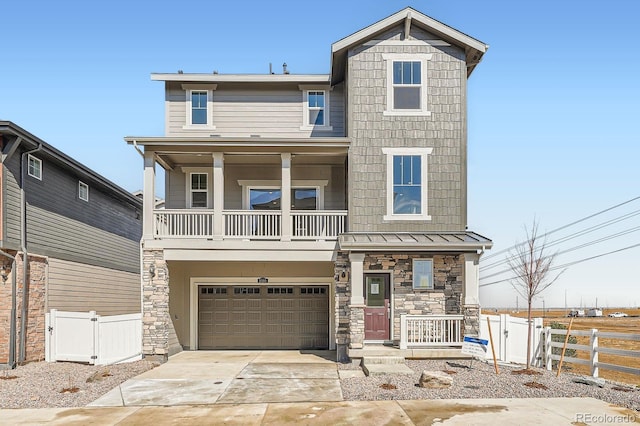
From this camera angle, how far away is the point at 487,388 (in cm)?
955

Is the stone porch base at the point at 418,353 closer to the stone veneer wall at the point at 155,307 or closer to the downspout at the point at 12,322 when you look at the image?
the stone veneer wall at the point at 155,307

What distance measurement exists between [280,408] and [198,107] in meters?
11.1

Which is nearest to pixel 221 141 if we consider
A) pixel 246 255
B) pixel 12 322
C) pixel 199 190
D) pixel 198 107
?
pixel 199 190

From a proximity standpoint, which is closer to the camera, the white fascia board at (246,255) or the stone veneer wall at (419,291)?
the white fascia board at (246,255)

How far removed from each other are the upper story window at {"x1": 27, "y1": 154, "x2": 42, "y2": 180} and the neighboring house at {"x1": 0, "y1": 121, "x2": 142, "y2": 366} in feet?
0.09

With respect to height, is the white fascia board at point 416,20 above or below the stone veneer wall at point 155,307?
above

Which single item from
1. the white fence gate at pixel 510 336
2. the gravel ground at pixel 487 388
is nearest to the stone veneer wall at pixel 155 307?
the gravel ground at pixel 487 388

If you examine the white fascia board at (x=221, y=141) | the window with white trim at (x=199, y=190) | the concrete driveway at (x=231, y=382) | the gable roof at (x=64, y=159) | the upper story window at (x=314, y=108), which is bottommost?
the concrete driveway at (x=231, y=382)

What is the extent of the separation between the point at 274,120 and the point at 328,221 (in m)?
4.11

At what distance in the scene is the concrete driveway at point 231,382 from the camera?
355 inches

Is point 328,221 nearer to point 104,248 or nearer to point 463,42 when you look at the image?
point 463,42

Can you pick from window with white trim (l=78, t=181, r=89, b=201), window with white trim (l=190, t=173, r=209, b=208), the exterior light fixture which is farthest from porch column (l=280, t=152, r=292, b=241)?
window with white trim (l=78, t=181, r=89, b=201)

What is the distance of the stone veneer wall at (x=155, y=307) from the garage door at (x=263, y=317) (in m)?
2.52

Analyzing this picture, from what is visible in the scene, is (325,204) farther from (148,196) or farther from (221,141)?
(148,196)
